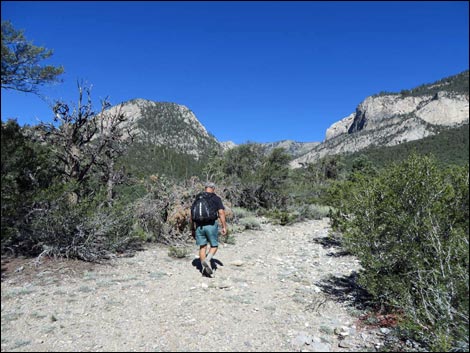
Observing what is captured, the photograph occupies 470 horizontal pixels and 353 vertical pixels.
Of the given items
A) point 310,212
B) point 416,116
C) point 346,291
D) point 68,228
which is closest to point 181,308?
point 346,291

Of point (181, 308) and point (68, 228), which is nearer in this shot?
point (181, 308)

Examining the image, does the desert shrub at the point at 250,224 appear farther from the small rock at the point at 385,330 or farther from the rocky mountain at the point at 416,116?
the rocky mountain at the point at 416,116

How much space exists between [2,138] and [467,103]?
161m

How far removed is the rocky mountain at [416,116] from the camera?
4464 inches

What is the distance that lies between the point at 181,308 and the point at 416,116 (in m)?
140

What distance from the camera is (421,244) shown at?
4438mm

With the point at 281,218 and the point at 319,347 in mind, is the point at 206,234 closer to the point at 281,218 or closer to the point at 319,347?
the point at 319,347

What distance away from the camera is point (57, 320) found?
416 cm

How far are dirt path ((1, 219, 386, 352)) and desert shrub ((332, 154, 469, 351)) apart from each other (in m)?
0.69

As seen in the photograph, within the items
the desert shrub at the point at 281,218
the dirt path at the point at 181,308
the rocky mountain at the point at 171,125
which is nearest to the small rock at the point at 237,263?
the dirt path at the point at 181,308

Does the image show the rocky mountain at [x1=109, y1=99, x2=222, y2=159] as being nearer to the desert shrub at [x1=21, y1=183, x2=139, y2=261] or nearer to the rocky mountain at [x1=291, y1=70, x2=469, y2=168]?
the rocky mountain at [x1=291, y1=70, x2=469, y2=168]

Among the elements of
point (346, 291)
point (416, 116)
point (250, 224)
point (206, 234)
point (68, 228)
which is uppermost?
point (416, 116)

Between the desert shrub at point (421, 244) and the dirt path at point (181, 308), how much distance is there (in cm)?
69

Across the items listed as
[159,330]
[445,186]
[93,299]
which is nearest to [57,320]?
[93,299]
